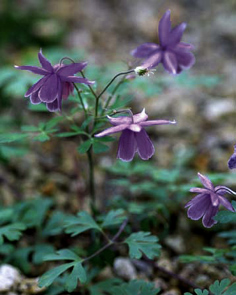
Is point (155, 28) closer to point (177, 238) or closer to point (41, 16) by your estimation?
point (41, 16)

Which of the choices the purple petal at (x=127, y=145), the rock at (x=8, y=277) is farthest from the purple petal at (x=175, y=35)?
the rock at (x=8, y=277)

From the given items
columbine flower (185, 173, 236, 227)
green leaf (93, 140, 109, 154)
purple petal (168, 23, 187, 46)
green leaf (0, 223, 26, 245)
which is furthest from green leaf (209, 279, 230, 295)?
purple petal (168, 23, 187, 46)

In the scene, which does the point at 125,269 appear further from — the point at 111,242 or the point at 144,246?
the point at 144,246

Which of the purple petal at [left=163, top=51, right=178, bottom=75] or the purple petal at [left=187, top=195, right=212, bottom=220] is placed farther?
the purple petal at [left=163, top=51, right=178, bottom=75]

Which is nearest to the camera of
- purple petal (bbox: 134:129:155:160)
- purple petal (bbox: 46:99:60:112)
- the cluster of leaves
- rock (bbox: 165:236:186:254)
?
the cluster of leaves

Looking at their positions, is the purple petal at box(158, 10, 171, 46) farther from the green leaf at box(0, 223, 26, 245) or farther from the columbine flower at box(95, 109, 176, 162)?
the green leaf at box(0, 223, 26, 245)

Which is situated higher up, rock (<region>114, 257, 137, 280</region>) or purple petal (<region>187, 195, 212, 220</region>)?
purple petal (<region>187, 195, 212, 220</region>)

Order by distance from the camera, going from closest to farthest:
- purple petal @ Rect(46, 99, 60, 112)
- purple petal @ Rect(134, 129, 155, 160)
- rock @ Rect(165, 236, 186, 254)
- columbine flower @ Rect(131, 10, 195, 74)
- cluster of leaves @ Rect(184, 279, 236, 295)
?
cluster of leaves @ Rect(184, 279, 236, 295)
purple petal @ Rect(134, 129, 155, 160)
purple petal @ Rect(46, 99, 60, 112)
columbine flower @ Rect(131, 10, 195, 74)
rock @ Rect(165, 236, 186, 254)

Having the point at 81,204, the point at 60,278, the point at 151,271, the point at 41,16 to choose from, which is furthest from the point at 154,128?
the point at 41,16
